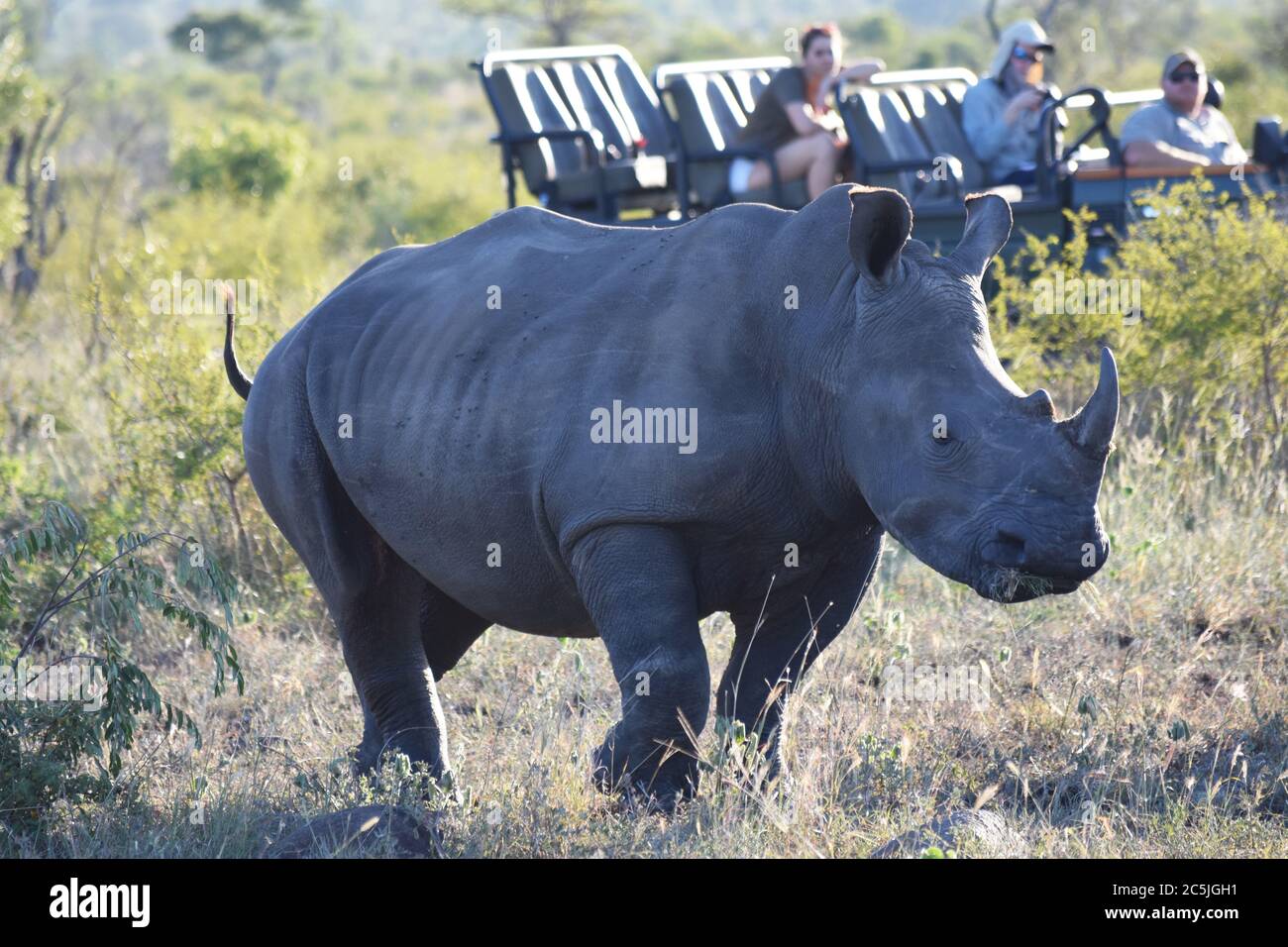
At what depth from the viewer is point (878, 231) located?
4082 mm

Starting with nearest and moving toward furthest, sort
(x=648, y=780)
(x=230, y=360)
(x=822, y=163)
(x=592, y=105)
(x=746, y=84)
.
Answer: (x=648, y=780) < (x=230, y=360) < (x=822, y=163) < (x=746, y=84) < (x=592, y=105)

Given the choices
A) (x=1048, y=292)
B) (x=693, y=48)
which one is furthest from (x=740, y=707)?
(x=693, y=48)

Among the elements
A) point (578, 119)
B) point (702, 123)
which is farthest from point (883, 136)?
point (578, 119)

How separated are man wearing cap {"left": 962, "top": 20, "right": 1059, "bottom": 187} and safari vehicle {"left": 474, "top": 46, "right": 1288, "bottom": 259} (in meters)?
0.17

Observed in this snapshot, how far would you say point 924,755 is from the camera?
5234mm

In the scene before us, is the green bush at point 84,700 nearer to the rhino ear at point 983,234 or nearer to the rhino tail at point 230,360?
the rhino tail at point 230,360

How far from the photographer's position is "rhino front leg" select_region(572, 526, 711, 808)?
4.21 m

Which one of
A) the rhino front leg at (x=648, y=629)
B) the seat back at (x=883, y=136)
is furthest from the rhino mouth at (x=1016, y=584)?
the seat back at (x=883, y=136)

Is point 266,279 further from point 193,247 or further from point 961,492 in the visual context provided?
point 193,247

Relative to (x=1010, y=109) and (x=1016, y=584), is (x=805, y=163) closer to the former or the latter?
(x=1010, y=109)

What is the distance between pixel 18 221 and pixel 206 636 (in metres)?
8.90

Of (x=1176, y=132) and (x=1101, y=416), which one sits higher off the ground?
(x=1176, y=132)

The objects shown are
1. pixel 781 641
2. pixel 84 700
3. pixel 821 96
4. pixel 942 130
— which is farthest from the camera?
pixel 942 130

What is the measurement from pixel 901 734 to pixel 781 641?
839 millimetres
